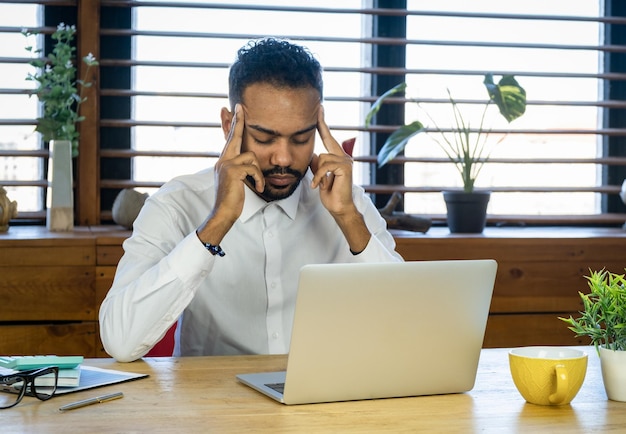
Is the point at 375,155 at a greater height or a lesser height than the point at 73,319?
greater

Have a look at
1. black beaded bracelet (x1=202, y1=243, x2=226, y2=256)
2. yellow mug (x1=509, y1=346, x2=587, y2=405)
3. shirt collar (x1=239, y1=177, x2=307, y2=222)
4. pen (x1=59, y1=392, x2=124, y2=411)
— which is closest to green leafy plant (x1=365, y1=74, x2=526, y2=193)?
shirt collar (x1=239, y1=177, x2=307, y2=222)

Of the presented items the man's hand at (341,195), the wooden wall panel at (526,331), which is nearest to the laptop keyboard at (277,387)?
the man's hand at (341,195)

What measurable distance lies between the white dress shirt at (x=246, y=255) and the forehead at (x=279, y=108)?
24 centimetres

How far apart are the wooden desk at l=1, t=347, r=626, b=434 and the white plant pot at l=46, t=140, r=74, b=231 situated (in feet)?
5.41

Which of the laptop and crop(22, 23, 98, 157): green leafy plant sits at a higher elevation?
crop(22, 23, 98, 157): green leafy plant

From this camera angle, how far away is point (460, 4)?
12.7 feet

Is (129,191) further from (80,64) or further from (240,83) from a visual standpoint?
(240,83)

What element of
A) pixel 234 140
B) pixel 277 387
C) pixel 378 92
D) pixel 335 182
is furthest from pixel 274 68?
pixel 378 92

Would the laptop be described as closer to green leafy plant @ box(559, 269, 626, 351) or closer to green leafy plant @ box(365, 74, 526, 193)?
green leafy plant @ box(559, 269, 626, 351)

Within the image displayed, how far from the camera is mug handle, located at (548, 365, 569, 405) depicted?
1546 mm

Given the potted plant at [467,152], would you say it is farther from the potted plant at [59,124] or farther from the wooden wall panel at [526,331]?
the potted plant at [59,124]

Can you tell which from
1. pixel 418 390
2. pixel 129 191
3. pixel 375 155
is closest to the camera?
pixel 418 390

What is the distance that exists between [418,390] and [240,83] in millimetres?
1010

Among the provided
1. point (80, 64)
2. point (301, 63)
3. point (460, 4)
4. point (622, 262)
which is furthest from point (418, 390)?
point (460, 4)
